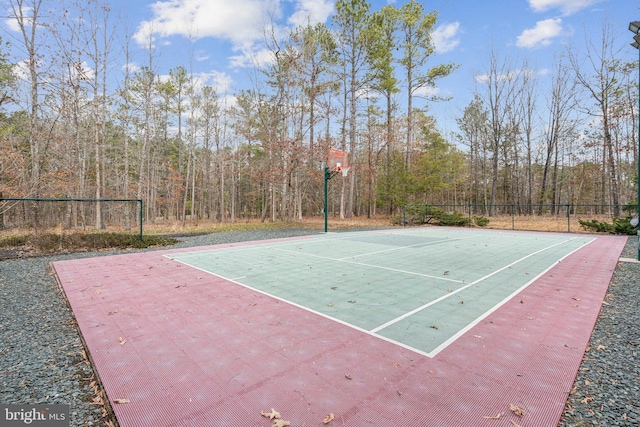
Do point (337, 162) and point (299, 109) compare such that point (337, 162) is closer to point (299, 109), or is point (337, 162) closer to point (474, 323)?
point (299, 109)

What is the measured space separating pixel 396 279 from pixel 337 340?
2364mm

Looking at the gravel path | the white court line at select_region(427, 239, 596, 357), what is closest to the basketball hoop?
the white court line at select_region(427, 239, 596, 357)

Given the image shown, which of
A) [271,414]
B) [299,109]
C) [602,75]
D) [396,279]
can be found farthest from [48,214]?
[602,75]

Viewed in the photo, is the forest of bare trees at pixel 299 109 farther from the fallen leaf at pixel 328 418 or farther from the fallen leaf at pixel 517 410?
the fallen leaf at pixel 517 410

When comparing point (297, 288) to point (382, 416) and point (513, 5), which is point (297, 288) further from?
point (513, 5)

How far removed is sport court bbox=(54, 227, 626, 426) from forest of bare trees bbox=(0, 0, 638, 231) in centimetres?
1068

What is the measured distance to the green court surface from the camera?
10.1ft

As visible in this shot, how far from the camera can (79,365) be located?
230 cm

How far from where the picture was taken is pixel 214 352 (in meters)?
2.44

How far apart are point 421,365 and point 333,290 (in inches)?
80.8

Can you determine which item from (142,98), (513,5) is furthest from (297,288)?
(142,98)

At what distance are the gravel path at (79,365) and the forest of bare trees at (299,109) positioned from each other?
10.3m

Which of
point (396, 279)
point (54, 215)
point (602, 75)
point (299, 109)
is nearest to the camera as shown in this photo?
point (396, 279)

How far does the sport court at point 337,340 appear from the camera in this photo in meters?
1.79
